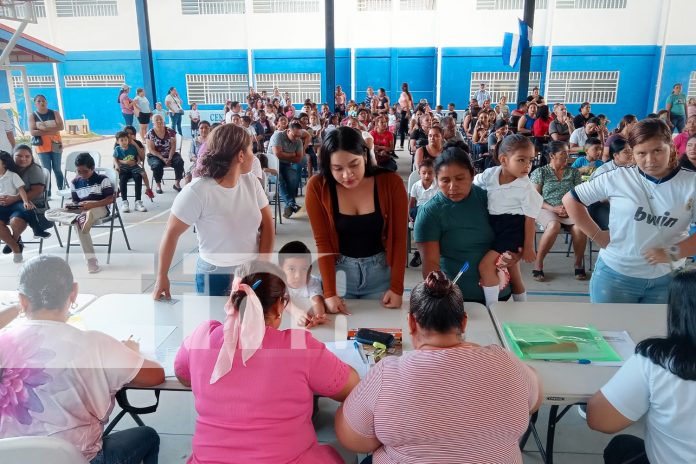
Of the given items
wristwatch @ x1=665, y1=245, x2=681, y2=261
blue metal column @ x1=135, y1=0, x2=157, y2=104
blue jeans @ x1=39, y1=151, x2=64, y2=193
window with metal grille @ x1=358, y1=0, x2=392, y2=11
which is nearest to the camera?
wristwatch @ x1=665, y1=245, x2=681, y2=261

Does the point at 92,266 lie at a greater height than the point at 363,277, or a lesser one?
lesser

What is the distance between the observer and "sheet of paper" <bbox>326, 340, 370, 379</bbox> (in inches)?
69.9

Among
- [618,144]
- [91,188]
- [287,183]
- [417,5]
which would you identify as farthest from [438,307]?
[417,5]

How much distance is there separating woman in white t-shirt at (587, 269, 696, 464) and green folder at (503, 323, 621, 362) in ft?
1.24

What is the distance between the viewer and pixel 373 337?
193 centimetres

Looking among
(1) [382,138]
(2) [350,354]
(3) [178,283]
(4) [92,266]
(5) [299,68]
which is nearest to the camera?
(2) [350,354]

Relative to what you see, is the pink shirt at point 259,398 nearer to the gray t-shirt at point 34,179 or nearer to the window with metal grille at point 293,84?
the gray t-shirt at point 34,179

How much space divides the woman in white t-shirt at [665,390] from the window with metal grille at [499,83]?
1632cm

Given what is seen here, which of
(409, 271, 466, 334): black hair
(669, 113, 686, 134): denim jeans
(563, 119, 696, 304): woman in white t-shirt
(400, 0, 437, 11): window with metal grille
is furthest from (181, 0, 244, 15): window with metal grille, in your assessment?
(409, 271, 466, 334): black hair

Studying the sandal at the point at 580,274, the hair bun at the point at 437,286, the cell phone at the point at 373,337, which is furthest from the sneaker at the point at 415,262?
the hair bun at the point at 437,286

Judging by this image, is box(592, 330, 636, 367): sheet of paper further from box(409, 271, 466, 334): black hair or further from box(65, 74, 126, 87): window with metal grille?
box(65, 74, 126, 87): window with metal grille

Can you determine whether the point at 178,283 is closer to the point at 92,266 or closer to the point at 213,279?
the point at 92,266

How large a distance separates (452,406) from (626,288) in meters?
1.49

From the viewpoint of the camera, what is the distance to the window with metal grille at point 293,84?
17.1 meters
